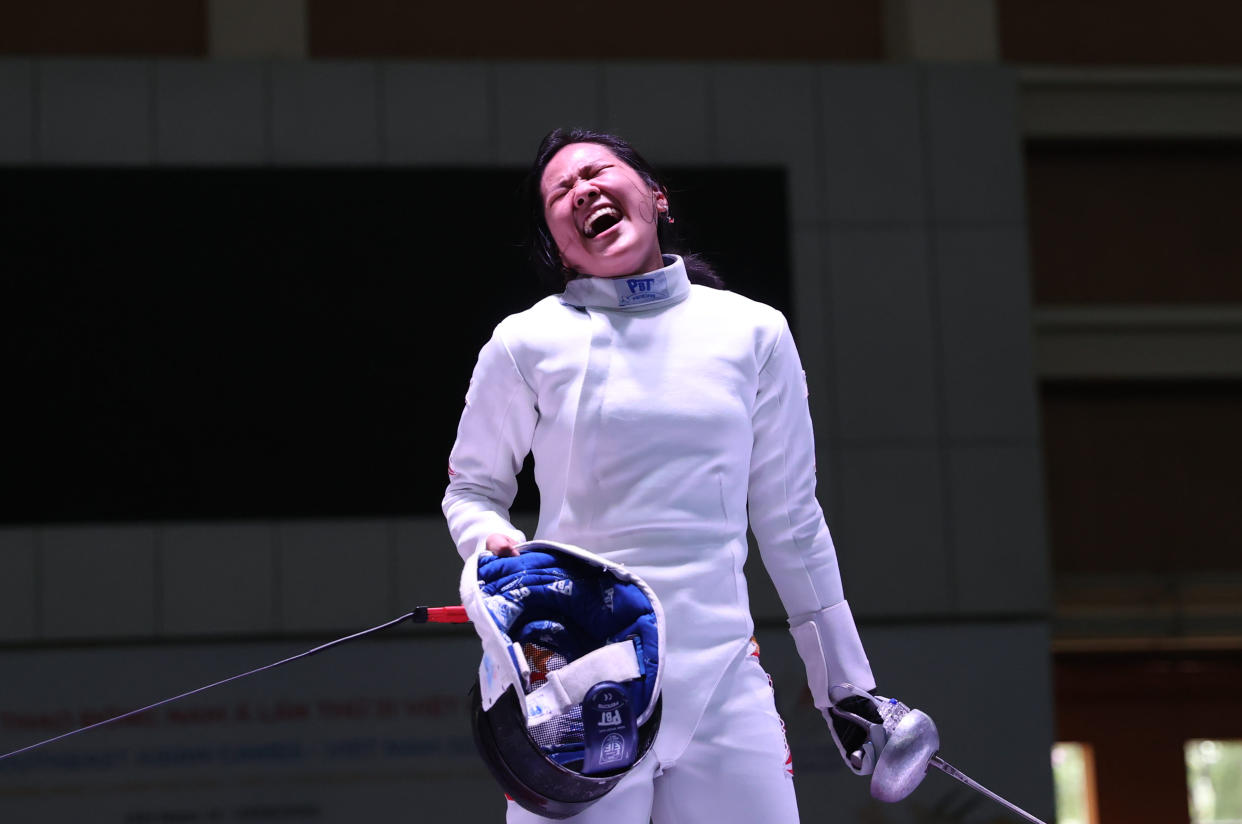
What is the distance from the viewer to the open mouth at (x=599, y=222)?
303 centimetres

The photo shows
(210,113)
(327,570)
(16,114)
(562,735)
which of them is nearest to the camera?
(562,735)

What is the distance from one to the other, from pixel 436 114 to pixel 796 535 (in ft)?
24.7

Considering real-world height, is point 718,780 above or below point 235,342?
below

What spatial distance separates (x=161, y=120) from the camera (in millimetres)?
9781

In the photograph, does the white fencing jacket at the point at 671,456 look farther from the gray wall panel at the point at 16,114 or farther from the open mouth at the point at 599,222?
the gray wall panel at the point at 16,114

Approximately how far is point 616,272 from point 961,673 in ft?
23.8

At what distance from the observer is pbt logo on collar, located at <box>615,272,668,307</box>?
2967 mm

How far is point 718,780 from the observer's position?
2648 mm

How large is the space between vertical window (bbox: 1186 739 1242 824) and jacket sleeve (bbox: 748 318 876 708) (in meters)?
11.8

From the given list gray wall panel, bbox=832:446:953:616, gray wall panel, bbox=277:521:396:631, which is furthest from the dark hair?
gray wall panel, bbox=832:446:953:616

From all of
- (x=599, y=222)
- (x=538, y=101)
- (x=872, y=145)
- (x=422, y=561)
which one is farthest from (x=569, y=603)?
(x=872, y=145)

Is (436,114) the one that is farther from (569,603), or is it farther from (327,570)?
(569,603)

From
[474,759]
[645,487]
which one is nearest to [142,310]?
[474,759]

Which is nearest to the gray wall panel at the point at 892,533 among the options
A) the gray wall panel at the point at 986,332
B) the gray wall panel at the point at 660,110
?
the gray wall panel at the point at 986,332
